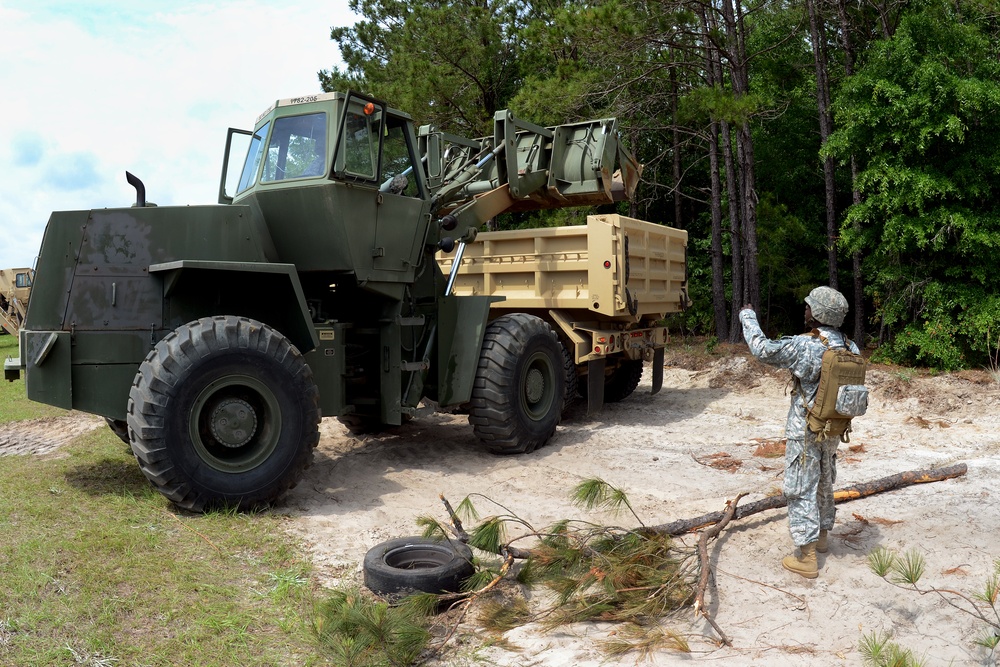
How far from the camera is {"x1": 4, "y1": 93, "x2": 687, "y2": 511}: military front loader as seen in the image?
5578 mm

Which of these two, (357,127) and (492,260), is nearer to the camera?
(357,127)

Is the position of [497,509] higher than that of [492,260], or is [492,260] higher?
[492,260]

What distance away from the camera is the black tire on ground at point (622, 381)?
36.9ft

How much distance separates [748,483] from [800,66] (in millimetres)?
13664

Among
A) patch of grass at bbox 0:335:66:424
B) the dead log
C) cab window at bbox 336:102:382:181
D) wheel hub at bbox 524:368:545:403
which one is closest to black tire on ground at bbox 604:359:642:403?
wheel hub at bbox 524:368:545:403

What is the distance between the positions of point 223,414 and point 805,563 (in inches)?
149

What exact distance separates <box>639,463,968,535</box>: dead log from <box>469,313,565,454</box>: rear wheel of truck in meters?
2.70

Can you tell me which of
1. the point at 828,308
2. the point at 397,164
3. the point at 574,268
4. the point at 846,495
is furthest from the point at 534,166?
the point at 828,308

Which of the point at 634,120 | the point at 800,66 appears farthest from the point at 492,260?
the point at 800,66

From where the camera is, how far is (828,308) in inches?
181

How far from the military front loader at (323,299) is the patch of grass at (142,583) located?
442 mm

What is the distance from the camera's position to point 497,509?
6.04 meters

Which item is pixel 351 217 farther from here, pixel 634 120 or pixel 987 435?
pixel 634 120

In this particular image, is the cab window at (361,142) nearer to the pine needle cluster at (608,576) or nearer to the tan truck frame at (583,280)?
the tan truck frame at (583,280)
